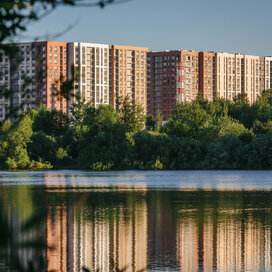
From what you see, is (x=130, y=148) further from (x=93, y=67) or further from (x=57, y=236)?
(x=93, y=67)

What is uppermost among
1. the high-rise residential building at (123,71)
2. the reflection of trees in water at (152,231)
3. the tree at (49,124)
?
the high-rise residential building at (123,71)

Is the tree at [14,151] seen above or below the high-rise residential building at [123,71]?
below

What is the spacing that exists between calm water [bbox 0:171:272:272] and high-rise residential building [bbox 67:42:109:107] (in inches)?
5492

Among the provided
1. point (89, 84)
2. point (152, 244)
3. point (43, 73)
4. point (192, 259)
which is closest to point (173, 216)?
point (152, 244)

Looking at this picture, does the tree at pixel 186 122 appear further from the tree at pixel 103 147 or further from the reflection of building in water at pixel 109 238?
the reflection of building in water at pixel 109 238

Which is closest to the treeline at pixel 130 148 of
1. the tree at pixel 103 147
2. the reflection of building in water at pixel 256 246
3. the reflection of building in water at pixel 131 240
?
the tree at pixel 103 147

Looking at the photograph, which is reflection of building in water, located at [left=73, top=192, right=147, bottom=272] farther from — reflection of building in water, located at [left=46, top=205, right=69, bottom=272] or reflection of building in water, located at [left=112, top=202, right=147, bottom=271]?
reflection of building in water, located at [left=46, top=205, right=69, bottom=272]

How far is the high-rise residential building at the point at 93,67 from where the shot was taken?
184 meters

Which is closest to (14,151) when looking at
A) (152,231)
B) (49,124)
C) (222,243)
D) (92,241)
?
(49,124)

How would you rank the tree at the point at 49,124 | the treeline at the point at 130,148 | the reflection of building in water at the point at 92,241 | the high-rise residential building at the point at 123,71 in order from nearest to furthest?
the reflection of building in water at the point at 92,241 → the treeline at the point at 130,148 → the tree at the point at 49,124 → the high-rise residential building at the point at 123,71

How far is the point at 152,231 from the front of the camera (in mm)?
25891

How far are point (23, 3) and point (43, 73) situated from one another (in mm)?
1499

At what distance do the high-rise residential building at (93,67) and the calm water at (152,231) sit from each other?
458ft

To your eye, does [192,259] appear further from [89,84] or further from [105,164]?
[89,84]
